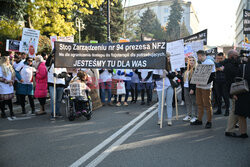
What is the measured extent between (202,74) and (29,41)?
796cm

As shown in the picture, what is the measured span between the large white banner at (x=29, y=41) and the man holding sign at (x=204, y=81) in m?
7.54

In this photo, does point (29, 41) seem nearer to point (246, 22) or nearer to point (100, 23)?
point (246, 22)

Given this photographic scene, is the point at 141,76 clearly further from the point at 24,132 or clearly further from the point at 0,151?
the point at 0,151

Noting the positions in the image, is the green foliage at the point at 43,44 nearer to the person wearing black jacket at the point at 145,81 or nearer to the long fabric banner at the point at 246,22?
the person wearing black jacket at the point at 145,81

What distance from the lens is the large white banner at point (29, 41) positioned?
1120 centimetres

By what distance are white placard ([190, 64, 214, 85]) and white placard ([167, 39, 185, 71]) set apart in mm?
617

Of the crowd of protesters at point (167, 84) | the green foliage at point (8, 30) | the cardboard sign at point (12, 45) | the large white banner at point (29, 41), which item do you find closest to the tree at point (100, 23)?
the green foliage at point (8, 30)

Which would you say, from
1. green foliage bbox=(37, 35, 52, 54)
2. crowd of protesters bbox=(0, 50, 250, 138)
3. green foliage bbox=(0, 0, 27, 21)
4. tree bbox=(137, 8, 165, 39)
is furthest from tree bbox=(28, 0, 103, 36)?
tree bbox=(137, 8, 165, 39)

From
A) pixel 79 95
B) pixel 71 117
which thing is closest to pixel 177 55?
pixel 79 95

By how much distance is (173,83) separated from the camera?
7.09 m

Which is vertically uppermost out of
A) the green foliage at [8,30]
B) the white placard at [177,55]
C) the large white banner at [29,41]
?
the green foliage at [8,30]

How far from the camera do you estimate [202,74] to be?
21.9ft

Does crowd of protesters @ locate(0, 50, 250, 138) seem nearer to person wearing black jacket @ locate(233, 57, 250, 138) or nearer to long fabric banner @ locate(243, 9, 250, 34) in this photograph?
person wearing black jacket @ locate(233, 57, 250, 138)

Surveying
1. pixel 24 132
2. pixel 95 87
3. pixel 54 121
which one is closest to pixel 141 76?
Answer: pixel 95 87
